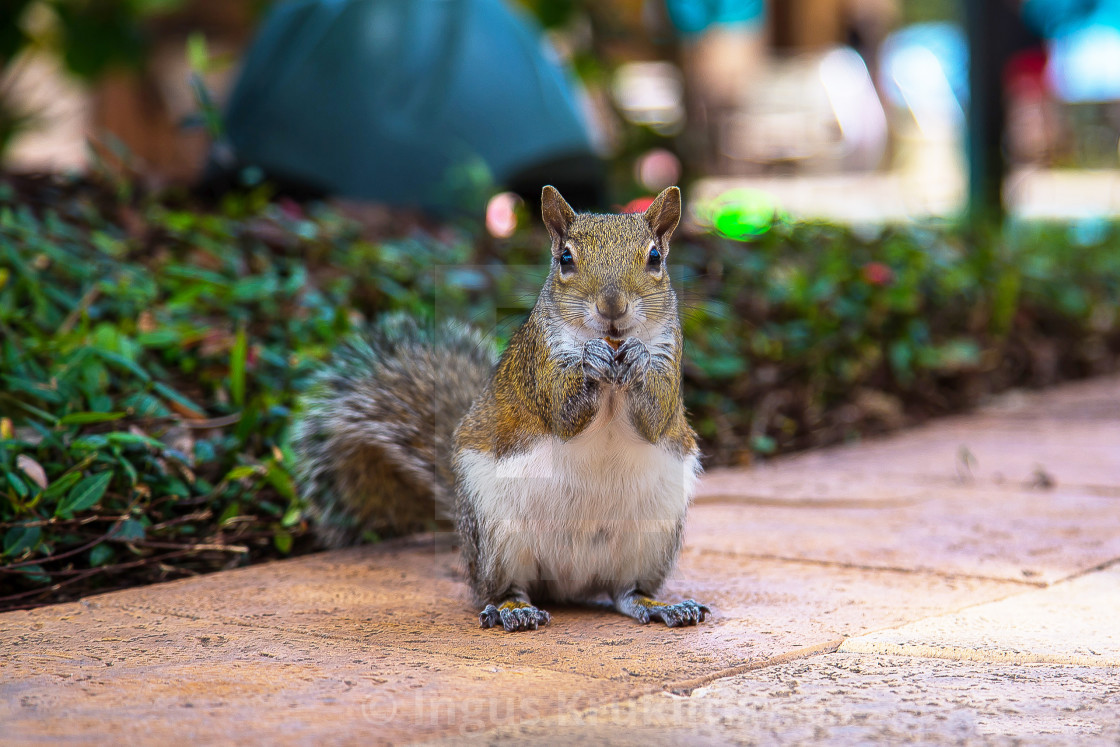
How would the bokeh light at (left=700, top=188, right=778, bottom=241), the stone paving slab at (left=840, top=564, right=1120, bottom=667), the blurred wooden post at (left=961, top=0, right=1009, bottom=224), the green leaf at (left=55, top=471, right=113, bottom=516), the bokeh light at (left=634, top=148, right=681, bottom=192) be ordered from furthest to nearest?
1. the bokeh light at (left=634, top=148, right=681, bottom=192)
2. the blurred wooden post at (left=961, top=0, right=1009, bottom=224)
3. the bokeh light at (left=700, top=188, right=778, bottom=241)
4. the green leaf at (left=55, top=471, right=113, bottom=516)
5. the stone paving slab at (left=840, top=564, right=1120, bottom=667)

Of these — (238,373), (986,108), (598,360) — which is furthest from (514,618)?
(986,108)

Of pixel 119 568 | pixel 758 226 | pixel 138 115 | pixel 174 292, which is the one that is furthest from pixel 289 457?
pixel 138 115

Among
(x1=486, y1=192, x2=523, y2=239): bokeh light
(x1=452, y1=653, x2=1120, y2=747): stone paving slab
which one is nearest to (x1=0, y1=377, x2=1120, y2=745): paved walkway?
(x1=452, y1=653, x2=1120, y2=747): stone paving slab

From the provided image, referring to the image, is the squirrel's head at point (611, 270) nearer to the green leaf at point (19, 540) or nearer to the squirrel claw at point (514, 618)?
the squirrel claw at point (514, 618)

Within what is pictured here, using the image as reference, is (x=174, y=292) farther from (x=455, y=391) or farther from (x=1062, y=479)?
(x=1062, y=479)

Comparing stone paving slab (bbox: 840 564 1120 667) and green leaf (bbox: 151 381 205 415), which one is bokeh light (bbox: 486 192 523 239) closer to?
green leaf (bbox: 151 381 205 415)

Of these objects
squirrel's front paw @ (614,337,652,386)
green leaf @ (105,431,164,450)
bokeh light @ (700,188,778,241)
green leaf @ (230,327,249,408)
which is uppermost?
bokeh light @ (700,188,778,241)

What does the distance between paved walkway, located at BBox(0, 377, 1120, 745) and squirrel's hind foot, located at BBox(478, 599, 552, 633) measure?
1.3 inches

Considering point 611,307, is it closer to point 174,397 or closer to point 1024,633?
point 1024,633

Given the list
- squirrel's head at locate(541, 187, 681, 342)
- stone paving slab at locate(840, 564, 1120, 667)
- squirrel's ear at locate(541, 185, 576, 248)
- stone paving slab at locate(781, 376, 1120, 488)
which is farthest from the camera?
stone paving slab at locate(781, 376, 1120, 488)

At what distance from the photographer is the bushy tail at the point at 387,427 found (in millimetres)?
2725

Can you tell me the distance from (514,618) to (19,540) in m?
1.08

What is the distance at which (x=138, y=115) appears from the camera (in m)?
8.77

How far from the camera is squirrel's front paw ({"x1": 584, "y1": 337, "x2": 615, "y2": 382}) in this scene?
81.5 inches
